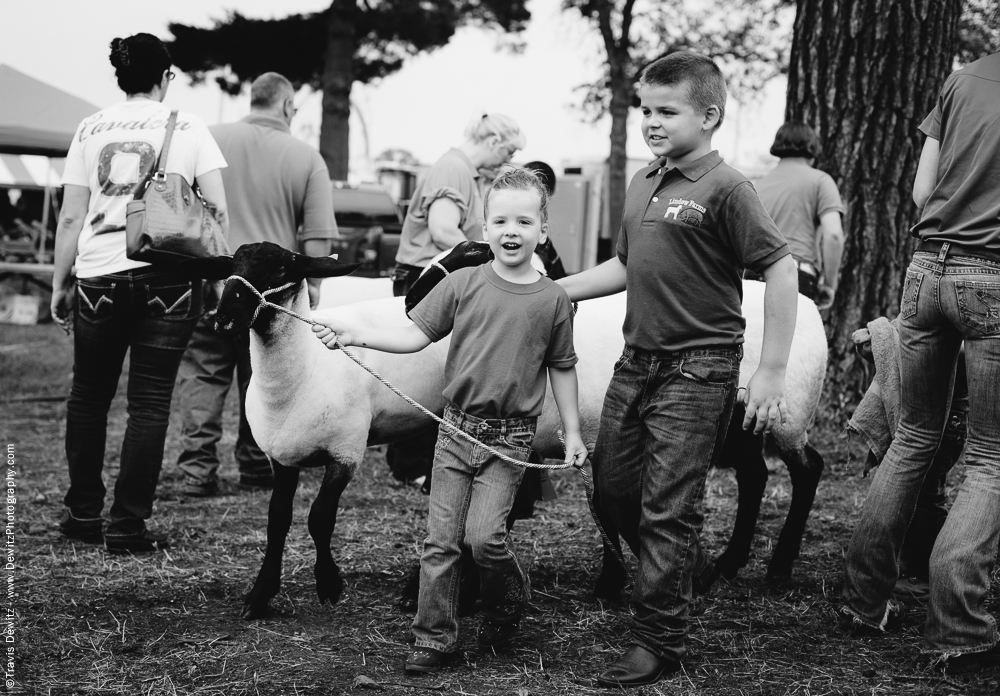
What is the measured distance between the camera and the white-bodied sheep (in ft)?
12.2

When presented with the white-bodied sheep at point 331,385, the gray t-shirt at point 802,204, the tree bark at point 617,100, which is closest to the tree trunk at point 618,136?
the tree bark at point 617,100

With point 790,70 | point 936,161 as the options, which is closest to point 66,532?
point 936,161

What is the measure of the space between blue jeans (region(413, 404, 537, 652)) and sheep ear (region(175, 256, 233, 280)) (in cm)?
127

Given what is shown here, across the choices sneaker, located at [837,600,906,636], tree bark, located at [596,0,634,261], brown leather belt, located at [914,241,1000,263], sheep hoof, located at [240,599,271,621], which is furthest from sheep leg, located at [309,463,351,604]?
tree bark, located at [596,0,634,261]

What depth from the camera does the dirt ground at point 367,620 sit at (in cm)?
324

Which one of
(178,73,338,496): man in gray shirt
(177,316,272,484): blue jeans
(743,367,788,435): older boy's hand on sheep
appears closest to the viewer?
(743,367,788,435): older boy's hand on sheep

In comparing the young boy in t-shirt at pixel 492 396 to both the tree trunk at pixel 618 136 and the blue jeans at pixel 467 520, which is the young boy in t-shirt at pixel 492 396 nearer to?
the blue jeans at pixel 467 520

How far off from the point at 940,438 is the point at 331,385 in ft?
7.61

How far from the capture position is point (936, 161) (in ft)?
11.2

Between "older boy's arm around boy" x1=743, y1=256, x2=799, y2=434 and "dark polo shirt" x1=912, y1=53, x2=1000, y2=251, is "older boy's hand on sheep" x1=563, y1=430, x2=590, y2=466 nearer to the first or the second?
"older boy's arm around boy" x1=743, y1=256, x2=799, y2=434

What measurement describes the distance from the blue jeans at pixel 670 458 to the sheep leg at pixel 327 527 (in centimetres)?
125

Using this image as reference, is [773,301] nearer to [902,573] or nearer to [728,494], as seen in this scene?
[902,573]

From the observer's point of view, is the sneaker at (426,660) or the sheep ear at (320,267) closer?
the sneaker at (426,660)

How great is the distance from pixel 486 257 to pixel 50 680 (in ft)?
7.48
